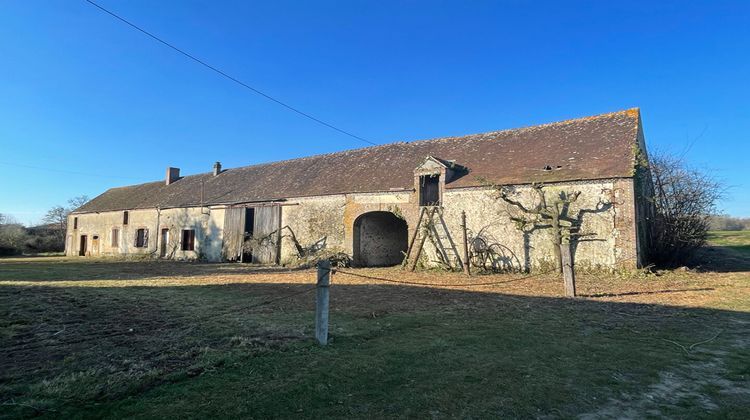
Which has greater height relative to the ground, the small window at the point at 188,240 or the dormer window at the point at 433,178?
the dormer window at the point at 433,178

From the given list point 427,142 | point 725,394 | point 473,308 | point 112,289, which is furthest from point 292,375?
point 427,142

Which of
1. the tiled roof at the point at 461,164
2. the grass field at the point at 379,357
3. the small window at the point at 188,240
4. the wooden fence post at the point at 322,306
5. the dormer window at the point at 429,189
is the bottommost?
the grass field at the point at 379,357

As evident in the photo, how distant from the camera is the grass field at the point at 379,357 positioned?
3314mm

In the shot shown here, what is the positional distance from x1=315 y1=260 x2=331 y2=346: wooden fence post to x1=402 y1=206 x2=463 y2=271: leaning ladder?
1044cm

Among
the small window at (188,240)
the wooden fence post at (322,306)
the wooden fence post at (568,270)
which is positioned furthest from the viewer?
the small window at (188,240)

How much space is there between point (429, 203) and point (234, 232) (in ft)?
37.4

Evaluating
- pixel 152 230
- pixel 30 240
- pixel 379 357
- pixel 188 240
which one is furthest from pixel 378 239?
pixel 30 240

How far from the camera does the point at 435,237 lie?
15703mm

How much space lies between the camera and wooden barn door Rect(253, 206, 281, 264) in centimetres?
1994

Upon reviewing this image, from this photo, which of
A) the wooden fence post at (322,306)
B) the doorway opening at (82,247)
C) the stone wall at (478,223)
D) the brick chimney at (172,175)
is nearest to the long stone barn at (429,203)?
the stone wall at (478,223)

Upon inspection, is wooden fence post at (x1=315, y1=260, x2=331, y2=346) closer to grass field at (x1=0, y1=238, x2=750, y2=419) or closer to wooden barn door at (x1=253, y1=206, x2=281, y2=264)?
grass field at (x1=0, y1=238, x2=750, y2=419)

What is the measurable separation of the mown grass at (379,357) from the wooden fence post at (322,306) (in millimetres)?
225

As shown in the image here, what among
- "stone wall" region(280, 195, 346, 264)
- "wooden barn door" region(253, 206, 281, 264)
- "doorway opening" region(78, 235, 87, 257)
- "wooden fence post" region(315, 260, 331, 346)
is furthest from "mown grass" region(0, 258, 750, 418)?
"doorway opening" region(78, 235, 87, 257)

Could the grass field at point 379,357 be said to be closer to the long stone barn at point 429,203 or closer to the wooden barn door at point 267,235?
the long stone barn at point 429,203
